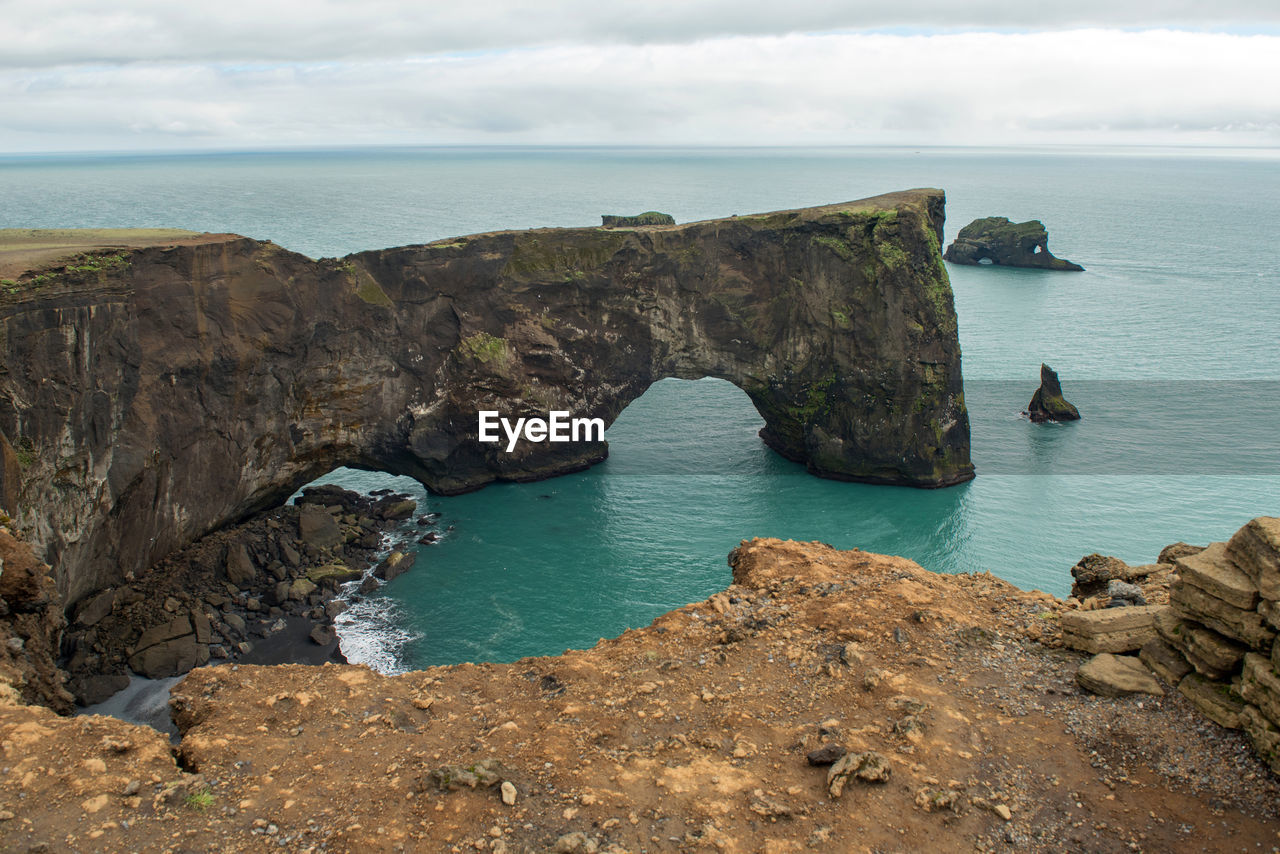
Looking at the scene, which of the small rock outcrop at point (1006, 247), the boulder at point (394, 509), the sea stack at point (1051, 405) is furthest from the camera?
the small rock outcrop at point (1006, 247)

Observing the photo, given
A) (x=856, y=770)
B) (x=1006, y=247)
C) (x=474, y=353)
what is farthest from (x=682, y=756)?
(x=1006, y=247)

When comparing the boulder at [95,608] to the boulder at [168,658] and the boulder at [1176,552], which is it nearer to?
the boulder at [168,658]

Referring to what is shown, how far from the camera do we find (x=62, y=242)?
35438mm

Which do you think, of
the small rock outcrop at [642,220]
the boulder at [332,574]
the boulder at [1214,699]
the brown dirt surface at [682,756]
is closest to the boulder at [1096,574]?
the brown dirt surface at [682,756]

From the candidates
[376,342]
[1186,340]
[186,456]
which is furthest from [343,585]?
[1186,340]

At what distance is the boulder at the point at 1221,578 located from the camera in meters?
15.0

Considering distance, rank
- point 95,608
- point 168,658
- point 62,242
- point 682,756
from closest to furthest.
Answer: point 682,756
point 168,658
point 95,608
point 62,242

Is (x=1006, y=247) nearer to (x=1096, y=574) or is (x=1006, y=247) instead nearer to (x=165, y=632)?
(x=1096, y=574)

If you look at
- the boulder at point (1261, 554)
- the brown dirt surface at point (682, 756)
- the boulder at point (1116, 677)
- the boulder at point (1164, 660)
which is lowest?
the brown dirt surface at point (682, 756)

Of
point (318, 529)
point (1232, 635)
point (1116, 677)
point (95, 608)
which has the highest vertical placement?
point (1232, 635)

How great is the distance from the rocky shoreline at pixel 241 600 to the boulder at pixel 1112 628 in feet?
86.5

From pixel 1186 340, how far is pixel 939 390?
4488 centimetres

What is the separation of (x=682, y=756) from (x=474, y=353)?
3494 cm

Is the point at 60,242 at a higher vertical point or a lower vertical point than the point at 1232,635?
higher
